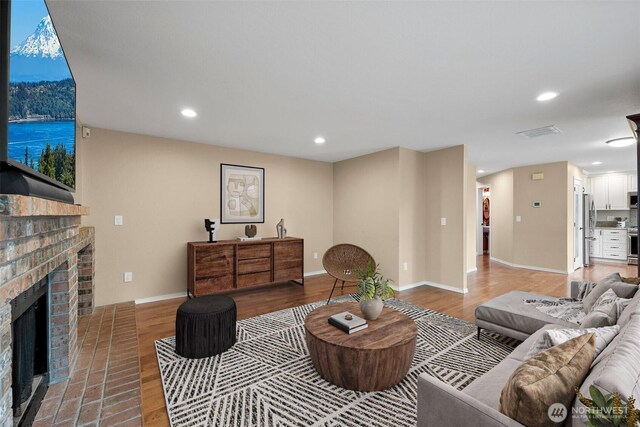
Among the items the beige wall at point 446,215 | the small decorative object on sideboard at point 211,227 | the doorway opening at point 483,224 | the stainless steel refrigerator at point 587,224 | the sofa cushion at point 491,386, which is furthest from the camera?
the doorway opening at point 483,224

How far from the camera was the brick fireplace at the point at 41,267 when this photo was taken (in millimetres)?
989

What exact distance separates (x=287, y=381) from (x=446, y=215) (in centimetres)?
368

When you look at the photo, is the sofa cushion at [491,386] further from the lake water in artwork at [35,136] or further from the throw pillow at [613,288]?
the lake water in artwork at [35,136]

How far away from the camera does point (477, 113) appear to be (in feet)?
10.1

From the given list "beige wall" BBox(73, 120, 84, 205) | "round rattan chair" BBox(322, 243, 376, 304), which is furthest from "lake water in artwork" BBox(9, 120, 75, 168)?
"round rattan chair" BBox(322, 243, 376, 304)

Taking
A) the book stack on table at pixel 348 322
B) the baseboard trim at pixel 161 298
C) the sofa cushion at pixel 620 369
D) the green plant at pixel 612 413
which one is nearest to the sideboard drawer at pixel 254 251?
the baseboard trim at pixel 161 298

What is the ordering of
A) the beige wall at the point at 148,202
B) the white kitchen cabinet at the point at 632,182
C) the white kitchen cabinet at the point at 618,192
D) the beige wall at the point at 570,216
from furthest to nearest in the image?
the white kitchen cabinet at the point at 618,192 < the white kitchen cabinet at the point at 632,182 < the beige wall at the point at 570,216 < the beige wall at the point at 148,202

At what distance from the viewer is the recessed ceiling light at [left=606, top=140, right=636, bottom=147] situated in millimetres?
3932

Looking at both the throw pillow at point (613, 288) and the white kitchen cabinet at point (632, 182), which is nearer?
the throw pillow at point (613, 288)

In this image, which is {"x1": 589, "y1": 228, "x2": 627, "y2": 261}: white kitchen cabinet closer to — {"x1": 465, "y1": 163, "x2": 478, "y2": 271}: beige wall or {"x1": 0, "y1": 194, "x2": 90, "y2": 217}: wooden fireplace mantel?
{"x1": 465, "y1": 163, "x2": 478, "y2": 271}: beige wall

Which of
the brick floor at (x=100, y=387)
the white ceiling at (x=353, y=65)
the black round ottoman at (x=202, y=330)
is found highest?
the white ceiling at (x=353, y=65)

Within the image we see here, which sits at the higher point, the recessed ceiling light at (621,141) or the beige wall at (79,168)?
the recessed ceiling light at (621,141)

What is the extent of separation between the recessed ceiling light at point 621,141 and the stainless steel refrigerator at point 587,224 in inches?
129

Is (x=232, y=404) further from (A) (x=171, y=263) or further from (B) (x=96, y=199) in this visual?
(B) (x=96, y=199)
